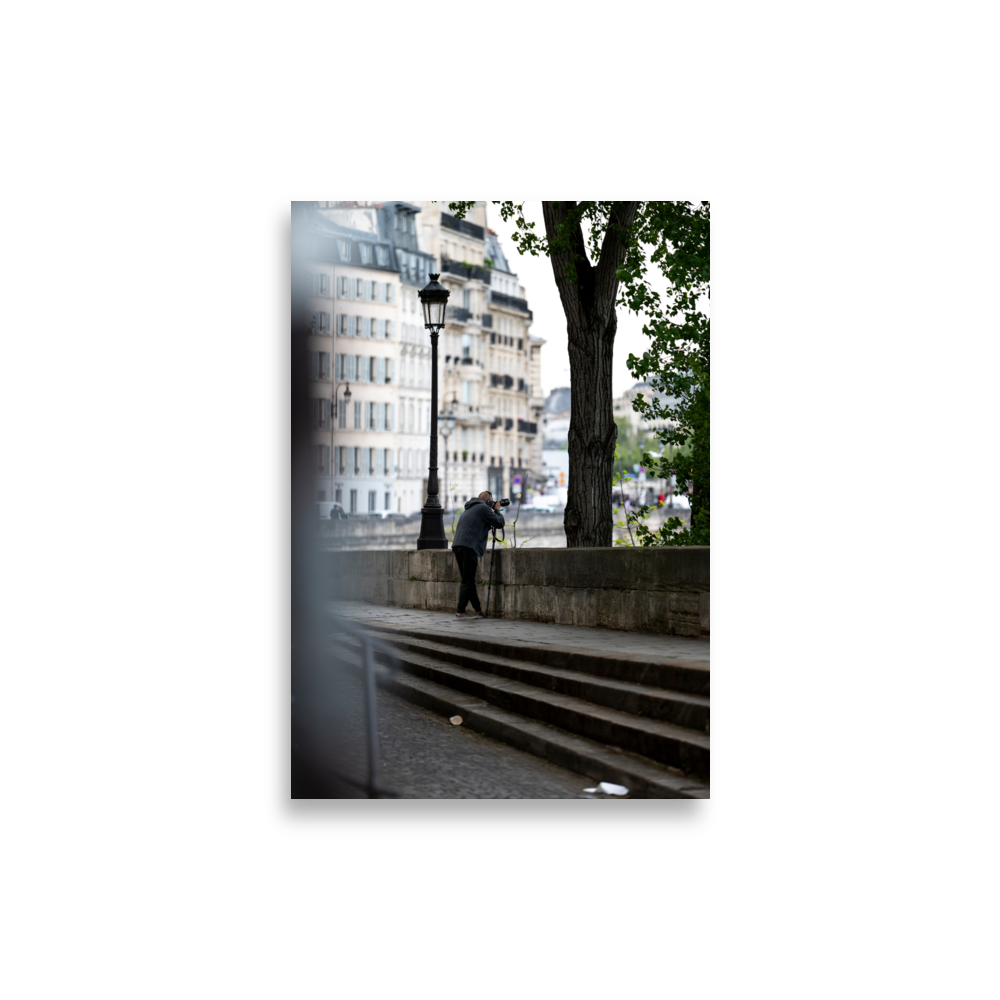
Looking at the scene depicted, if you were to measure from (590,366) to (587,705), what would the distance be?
686 cm

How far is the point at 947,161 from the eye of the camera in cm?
506

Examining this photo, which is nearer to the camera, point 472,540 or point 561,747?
point 561,747

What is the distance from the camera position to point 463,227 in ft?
298

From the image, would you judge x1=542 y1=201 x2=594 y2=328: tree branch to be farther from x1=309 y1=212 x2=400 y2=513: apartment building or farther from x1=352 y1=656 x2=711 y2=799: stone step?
x1=309 y1=212 x2=400 y2=513: apartment building

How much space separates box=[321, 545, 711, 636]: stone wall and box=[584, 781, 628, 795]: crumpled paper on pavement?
193cm

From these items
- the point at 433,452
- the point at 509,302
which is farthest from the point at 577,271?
the point at 509,302

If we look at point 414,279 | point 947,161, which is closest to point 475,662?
point 947,161

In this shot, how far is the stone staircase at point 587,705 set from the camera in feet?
23.9

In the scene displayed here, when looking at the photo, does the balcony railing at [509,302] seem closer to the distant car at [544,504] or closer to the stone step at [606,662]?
the distant car at [544,504]

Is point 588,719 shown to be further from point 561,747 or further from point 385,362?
point 385,362

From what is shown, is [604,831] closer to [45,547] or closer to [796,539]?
[796,539]

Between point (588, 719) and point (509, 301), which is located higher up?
point (509, 301)

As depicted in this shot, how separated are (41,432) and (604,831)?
276cm

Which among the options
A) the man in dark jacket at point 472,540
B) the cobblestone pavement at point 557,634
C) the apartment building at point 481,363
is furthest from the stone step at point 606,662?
the apartment building at point 481,363
